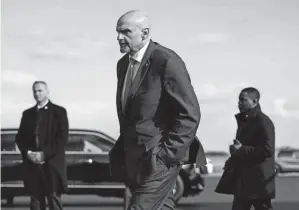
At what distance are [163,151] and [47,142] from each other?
16.8 ft

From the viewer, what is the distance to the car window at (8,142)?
17453 millimetres

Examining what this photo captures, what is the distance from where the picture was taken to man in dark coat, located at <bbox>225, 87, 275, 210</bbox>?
8508 mm

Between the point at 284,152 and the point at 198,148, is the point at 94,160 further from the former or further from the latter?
the point at 284,152

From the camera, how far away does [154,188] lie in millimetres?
5590

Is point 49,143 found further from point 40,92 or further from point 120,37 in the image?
point 120,37

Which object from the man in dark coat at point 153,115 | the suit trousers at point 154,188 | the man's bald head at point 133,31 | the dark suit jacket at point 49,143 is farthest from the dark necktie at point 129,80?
the dark suit jacket at point 49,143

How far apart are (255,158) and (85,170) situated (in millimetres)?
8734

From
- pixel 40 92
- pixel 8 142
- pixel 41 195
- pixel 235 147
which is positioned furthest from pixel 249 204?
pixel 8 142

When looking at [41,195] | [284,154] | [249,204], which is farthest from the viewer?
[284,154]

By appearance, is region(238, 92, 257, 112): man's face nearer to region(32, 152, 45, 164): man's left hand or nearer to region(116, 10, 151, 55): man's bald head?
region(32, 152, 45, 164): man's left hand

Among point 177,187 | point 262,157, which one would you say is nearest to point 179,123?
point 262,157

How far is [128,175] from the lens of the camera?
5668 millimetres

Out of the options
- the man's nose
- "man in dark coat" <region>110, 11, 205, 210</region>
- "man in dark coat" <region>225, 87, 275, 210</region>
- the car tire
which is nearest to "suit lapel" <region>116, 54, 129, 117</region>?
"man in dark coat" <region>110, 11, 205, 210</region>

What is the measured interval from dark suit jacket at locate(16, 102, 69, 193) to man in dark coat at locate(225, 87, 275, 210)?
2525 millimetres
